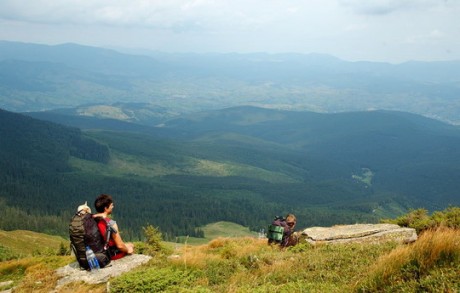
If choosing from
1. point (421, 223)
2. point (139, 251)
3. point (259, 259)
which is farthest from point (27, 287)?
point (421, 223)

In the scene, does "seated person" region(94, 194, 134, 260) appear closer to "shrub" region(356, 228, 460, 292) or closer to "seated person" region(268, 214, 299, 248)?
"seated person" region(268, 214, 299, 248)

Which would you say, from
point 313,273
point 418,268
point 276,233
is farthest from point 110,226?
point 418,268

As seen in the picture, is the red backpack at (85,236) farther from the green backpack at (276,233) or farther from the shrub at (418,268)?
the green backpack at (276,233)

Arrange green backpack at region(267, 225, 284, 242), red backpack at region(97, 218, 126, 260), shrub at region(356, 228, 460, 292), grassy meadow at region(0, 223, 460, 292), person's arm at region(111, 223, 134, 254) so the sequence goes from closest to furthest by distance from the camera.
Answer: shrub at region(356, 228, 460, 292)
grassy meadow at region(0, 223, 460, 292)
red backpack at region(97, 218, 126, 260)
person's arm at region(111, 223, 134, 254)
green backpack at region(267, 225, 284, 242)

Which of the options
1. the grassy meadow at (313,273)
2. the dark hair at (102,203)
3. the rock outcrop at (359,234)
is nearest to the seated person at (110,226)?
the dark hair at (102,203)

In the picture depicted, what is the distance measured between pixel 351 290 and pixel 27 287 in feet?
36.2

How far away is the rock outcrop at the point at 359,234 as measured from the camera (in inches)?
709

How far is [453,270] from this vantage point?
8328mm

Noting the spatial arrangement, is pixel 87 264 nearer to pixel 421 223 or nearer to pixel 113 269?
pixel 113 269

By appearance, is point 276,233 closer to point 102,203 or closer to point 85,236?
point 102,203

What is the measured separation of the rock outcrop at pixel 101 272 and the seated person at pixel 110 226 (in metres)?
0.31

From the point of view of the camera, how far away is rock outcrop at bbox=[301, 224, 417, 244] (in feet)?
59.1

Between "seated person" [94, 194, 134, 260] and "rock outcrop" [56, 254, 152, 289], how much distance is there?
306 mm

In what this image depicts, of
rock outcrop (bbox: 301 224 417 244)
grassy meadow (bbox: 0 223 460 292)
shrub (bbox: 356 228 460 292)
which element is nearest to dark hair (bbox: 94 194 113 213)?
grassy meadow (bbox: 0 223 460 292)
